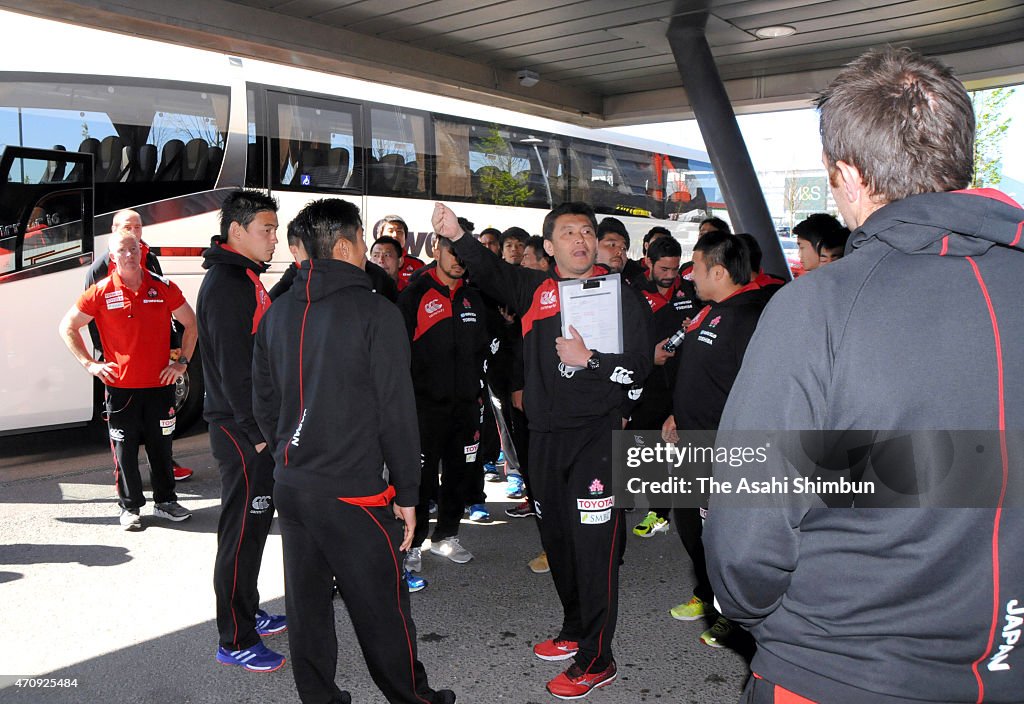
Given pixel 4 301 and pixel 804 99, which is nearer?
pixel 4 301

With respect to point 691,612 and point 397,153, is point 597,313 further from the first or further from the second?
point 397,153

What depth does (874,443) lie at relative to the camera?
129cm

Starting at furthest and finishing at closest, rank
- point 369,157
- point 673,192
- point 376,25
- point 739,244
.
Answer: point 673,192 → point 369,157 → point 376,25 → point 739,244

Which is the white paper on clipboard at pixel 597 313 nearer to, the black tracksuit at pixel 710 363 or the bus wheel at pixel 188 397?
the black tracksuit at pixel 710 363

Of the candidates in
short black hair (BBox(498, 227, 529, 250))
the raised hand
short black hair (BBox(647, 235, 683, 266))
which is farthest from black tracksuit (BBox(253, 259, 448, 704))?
short black hair (BBox(498, 227, 529, 250))

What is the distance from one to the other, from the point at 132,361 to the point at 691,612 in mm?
4215

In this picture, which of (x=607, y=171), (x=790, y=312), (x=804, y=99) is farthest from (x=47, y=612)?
(x=607, y=171)

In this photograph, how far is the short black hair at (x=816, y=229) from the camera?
16.9 feet

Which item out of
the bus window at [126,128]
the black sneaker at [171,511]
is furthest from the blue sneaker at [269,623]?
the bus window at [126,128]

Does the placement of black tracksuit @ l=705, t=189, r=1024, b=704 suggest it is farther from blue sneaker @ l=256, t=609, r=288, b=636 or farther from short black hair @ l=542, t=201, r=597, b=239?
blue sneaker @ l=256, t=609, r=288, b=636

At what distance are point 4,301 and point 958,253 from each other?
8211 millimetres

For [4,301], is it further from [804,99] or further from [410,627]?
[804,99]

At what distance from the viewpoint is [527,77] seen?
9.16m

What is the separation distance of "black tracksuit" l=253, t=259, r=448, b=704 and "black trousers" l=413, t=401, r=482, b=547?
2.22m
